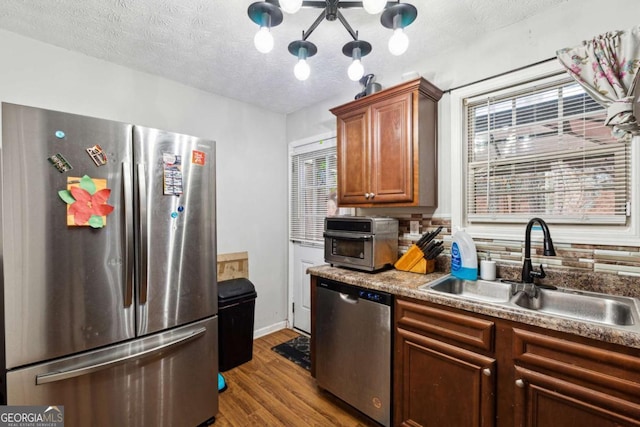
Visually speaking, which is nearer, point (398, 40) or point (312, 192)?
point (398, 40)

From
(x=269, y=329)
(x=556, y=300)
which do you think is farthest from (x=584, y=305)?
(x=269, y=329)

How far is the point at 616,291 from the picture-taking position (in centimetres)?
150

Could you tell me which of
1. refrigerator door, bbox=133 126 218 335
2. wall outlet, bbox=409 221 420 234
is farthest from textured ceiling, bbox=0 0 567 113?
wall outlet, bbox=409 221 420 234

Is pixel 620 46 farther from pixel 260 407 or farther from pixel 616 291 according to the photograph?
pixel 260 407

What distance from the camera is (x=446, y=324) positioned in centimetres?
151

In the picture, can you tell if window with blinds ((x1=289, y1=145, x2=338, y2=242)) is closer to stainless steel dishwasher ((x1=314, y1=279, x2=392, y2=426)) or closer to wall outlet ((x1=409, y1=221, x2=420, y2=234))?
wall outlet ((x1=409, y1=221, x2=420, y2=234))

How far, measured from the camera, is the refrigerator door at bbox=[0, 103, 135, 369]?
125cm

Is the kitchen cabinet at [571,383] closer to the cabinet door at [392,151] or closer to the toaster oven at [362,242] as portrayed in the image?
the toaster oven at [362,242]

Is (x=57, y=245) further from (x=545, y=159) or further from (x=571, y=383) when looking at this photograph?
(x=545, y=159)

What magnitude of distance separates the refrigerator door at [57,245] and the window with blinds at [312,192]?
1.82m

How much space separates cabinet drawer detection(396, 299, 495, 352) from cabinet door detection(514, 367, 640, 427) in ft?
0.60

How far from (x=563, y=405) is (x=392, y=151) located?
5.32 ft

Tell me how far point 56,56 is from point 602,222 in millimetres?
3598

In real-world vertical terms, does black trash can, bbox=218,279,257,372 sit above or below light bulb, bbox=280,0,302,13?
below
